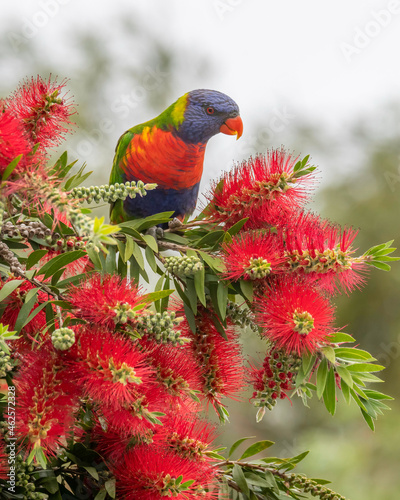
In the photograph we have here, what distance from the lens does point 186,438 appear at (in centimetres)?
56

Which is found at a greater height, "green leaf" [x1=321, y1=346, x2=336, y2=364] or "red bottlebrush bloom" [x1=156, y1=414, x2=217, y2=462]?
"green leaf" [x1=321, y1=346, x2=336, y2=364]

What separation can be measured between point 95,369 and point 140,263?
0.18 meters

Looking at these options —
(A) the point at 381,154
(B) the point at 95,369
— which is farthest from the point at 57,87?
(A) the point at 381,154

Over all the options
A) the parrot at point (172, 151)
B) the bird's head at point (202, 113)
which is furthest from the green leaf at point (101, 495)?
the bird's head at point (202, 113)

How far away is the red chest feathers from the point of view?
38.9 inches

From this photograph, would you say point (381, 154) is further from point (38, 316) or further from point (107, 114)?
point (38, 316)

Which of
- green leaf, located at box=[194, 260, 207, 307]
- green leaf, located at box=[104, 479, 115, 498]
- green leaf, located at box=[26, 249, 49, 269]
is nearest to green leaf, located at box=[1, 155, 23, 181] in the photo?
green leaf, located at box=[26, 249, 49, 269]

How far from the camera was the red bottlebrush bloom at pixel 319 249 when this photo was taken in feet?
1.76

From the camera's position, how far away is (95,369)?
1.46 ft
